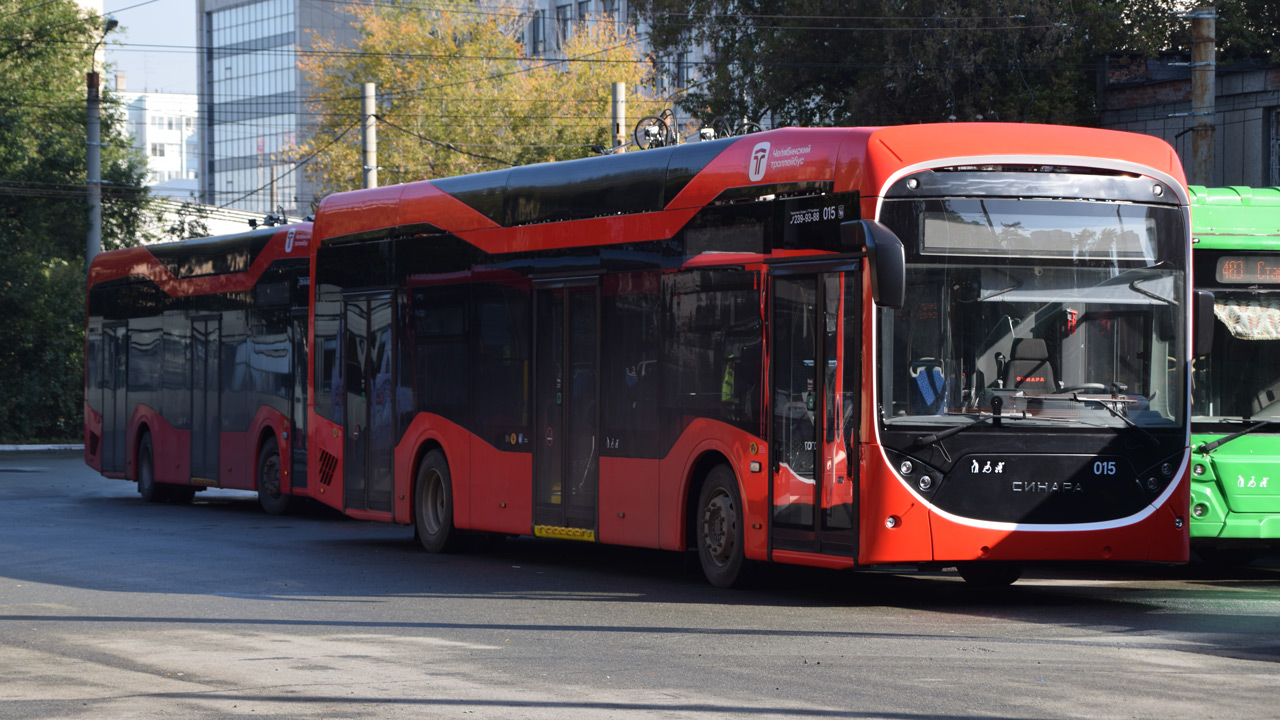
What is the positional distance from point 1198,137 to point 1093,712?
709 inches

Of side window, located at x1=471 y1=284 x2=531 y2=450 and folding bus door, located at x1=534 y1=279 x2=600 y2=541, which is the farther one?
side window, located at x1=471 y1=284 x2=531 y2=450

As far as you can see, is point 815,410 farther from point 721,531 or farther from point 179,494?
point 179,494

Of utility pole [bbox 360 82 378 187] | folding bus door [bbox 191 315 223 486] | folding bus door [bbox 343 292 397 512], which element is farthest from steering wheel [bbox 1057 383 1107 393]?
utility pole [bbox 360 82 378 187]

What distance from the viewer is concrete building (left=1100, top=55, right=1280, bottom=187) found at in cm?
2953

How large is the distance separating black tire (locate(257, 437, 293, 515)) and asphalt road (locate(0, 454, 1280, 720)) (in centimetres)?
559

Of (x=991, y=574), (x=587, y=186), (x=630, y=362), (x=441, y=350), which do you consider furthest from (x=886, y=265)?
(x=441, y=350)

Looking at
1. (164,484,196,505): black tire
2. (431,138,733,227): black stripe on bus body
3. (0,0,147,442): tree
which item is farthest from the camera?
(0,0,147,442): tree

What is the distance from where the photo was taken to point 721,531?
13.2 metres

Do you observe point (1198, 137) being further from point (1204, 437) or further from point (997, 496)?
point (997, 496)

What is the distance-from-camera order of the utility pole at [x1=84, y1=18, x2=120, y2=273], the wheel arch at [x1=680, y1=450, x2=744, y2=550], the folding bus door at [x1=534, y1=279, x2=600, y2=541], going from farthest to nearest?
the utility pole at [x1=84, y1=18, x2=120, y2=273], the folding bus door at [x1=534, y1=279, x2=600, y2=541], the wheel arch at [x1=680, y1=450, x2=744, y2=550]

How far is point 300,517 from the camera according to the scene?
903 inches

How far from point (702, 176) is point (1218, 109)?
64.1 ft

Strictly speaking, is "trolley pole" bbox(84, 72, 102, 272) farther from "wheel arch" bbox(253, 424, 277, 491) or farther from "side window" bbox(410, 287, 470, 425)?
"side window" bbox(410, 287, 470, 425)

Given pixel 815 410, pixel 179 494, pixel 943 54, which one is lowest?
pixel 179 494
